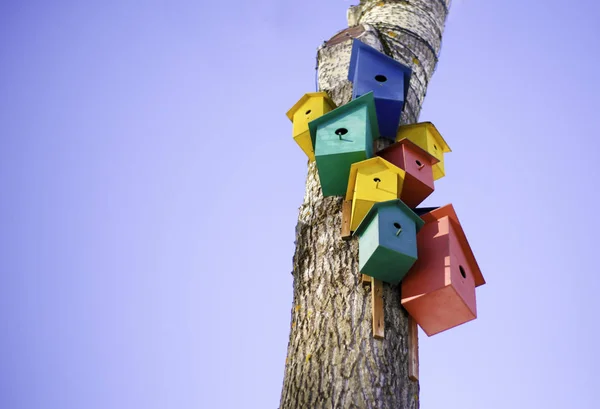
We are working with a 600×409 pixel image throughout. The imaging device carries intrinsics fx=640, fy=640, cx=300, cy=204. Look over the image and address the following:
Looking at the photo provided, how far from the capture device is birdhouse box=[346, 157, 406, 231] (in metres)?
2.70

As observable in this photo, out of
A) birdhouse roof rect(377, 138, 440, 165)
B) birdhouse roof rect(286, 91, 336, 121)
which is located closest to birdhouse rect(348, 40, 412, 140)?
birdhouse roof rect(286, 91, 336, 121)

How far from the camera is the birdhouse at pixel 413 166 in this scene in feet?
9.49

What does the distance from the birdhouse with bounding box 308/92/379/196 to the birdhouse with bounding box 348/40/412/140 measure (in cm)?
15

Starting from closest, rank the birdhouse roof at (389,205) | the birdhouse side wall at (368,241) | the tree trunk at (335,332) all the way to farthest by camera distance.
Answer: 1. the tree trunk at (335,332)
2. the birdhouse side wall at (368,241)
3. the birdhouse roof at (389,205)

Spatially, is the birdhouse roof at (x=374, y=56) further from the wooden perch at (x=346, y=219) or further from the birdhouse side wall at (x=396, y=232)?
the birdhouse side wall at (x=396, y=232)

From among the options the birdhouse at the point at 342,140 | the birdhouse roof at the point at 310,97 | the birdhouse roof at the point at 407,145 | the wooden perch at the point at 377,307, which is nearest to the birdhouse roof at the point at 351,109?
the birdhouse at the point at 342,140

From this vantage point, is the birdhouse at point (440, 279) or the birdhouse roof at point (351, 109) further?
the birdhouse roof at point (351, 109)

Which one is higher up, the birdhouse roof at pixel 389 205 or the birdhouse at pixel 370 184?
the birdhouse at pixel 370 184

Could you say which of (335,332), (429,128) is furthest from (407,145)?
(335,332)

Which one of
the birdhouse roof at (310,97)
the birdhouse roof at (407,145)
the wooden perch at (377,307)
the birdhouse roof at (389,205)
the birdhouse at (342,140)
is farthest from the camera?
the birdhouse roof at (310,97)

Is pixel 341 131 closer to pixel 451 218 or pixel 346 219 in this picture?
pixel 346 219

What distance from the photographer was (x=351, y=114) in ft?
9.91

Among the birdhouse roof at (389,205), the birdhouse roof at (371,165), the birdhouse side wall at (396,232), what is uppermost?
the birdhouse roof at (371,165)

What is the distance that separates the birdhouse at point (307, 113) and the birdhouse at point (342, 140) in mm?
182
